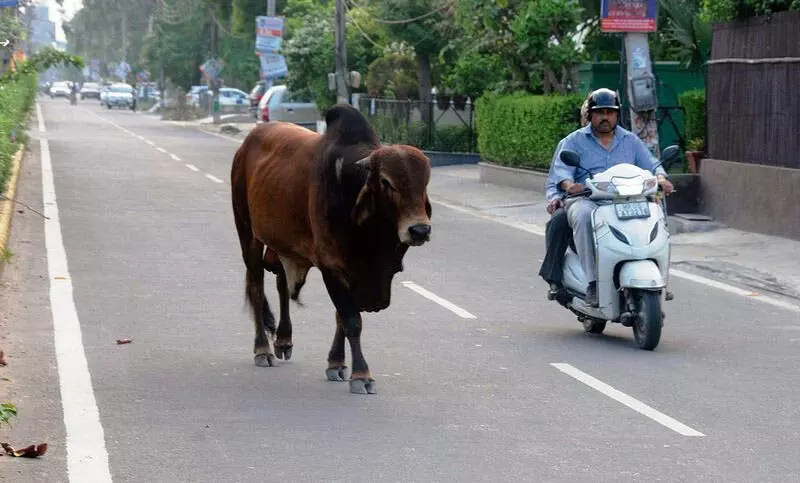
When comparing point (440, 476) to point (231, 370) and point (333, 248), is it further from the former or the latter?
point (231, 370)

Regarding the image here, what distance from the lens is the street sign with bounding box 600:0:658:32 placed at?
2041cm

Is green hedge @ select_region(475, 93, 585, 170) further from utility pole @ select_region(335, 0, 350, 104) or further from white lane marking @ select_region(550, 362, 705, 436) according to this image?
white lane marking @ select_region(550, 362, 705, 436)

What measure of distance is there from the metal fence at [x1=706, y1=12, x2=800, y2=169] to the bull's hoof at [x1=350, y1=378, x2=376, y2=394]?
33.0ft

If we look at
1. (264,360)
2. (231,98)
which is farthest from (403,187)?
(231,98)

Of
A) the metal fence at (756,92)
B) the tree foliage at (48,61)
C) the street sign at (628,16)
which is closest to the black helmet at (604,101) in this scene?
the metal fence at (756,92)

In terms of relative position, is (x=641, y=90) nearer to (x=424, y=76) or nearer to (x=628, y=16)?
(x=628, y=16)

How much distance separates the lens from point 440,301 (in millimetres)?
12414

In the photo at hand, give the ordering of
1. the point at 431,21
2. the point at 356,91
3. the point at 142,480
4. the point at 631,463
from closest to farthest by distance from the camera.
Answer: the point at 142,480 → the point at 631,463 → the point at 431,21 → the point at 356,91

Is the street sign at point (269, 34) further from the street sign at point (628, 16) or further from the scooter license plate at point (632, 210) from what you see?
the scooter license plate at point (632, 210)

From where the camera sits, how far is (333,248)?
27.0ft

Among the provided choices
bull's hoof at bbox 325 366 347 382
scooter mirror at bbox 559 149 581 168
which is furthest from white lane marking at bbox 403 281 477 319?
bull's hoof at bbox 325 366 347 382

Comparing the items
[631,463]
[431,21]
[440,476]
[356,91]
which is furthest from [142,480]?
[356,91]

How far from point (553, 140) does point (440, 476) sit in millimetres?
18362

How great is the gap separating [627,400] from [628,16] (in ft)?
42.6
